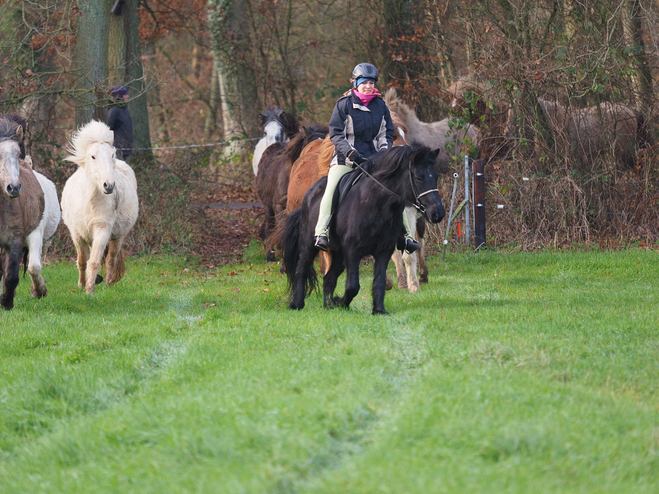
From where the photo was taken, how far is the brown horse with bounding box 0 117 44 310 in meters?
9.36

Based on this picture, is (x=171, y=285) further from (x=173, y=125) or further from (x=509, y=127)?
(x=173, y=125)

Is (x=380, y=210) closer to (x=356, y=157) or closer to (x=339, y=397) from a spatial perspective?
(x=356, y=157)

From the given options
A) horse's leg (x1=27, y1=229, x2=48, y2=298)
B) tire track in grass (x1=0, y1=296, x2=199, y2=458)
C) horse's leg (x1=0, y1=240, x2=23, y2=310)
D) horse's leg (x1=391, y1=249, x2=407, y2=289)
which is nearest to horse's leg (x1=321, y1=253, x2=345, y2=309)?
horse's leg (x1=391, y1=249, x2=407, y2=289)

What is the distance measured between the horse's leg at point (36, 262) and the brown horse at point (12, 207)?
146 mm

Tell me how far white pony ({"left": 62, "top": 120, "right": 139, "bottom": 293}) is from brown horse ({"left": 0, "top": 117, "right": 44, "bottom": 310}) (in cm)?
120

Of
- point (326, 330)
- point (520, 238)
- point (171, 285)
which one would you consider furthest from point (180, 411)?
point (520, 238)

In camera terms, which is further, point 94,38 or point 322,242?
point 94,38

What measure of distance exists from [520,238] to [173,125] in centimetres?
2388

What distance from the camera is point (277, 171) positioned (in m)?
15.7

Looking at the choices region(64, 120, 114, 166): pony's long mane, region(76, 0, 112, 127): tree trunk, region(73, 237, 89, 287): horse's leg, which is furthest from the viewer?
region(76, 0, 112, 127): tree trunk

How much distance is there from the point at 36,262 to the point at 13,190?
1.50 metres

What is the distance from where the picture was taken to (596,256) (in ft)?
44.9

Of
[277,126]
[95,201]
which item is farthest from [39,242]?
[277,126]

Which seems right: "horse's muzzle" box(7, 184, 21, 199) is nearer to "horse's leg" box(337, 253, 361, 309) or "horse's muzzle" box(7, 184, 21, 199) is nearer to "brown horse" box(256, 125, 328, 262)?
"horse's leg" box(337, 253, 361, 309)
